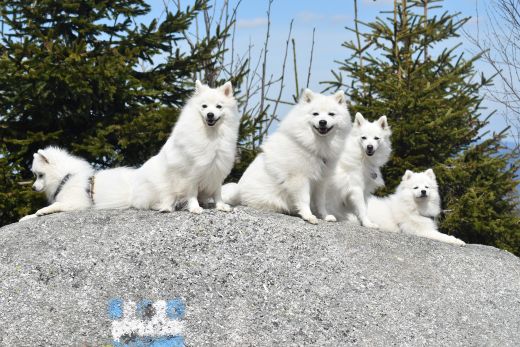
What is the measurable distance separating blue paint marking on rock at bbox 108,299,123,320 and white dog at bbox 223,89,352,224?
84.7 inches

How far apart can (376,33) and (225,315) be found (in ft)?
19.5

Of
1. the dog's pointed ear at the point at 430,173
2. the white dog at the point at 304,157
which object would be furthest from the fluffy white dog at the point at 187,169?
the dog's pointed ear at the point at 430,173

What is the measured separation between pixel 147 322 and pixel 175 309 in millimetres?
275

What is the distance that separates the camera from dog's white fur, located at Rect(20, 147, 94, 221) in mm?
7348

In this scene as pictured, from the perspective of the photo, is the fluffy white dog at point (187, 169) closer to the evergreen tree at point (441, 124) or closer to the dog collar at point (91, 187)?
the dog collar at point (91, 187)

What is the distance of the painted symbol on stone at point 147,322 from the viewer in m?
5.37

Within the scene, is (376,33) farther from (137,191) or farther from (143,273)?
(143,273)

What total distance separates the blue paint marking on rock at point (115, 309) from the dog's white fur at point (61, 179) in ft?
6.65

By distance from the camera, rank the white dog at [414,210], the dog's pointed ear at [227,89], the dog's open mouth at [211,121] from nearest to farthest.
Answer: the dog's open mouth at [211,121]
the dog's pointed ear at [227,89]
the white dog at [414,210]

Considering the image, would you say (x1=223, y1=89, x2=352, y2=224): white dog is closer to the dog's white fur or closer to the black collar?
the dog's white fur

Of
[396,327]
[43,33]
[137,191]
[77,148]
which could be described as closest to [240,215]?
[137,191]

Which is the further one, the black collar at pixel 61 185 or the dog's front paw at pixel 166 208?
the black collar at pixel 61 185

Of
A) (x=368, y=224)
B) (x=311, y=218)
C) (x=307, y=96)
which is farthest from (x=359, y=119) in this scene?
(x=311, y=218)

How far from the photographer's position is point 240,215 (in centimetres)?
663
